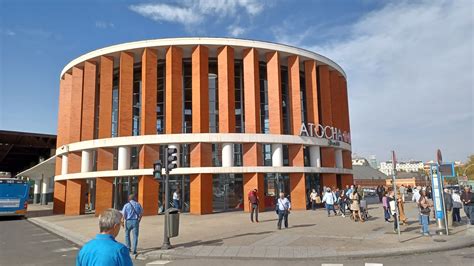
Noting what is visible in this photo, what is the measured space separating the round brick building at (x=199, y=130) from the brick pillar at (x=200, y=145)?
72 mm

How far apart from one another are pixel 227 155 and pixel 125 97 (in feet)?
28.2

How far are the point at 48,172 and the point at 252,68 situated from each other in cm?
2945

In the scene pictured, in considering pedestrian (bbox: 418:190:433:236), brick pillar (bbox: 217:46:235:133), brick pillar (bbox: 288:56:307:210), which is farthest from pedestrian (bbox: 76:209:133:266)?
brick pillar (bbox: 288:56:307:210)

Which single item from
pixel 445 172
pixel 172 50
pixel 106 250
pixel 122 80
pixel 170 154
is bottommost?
pixel 106 250

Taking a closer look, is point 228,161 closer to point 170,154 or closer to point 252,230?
point 252,230

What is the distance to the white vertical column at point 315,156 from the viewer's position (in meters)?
27.7

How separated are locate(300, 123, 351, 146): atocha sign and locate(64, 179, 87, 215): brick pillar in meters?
17.5

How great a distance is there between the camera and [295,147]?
26.9 metres

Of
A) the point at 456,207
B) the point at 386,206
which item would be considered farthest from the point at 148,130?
the point at 456,207

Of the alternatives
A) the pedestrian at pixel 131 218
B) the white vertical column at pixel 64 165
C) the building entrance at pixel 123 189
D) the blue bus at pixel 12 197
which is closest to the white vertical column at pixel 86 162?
the building entrance at pixel 123 189

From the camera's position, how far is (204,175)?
24328 mm

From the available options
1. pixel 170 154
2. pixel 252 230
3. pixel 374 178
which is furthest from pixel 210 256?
pixel 374 178

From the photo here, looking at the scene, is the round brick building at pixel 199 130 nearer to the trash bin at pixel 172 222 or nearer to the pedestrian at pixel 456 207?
the pedestrian at pixel 456 207

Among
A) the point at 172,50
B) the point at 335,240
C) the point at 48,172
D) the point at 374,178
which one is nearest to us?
the point at 335,240
